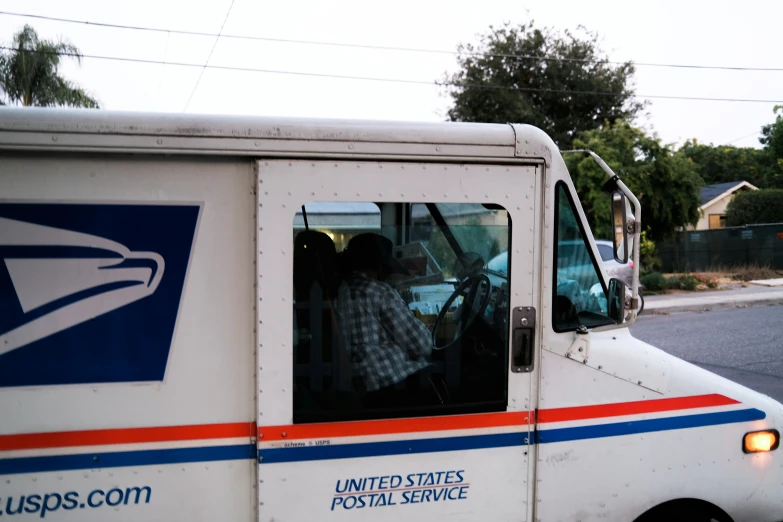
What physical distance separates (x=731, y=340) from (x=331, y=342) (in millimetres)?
9417

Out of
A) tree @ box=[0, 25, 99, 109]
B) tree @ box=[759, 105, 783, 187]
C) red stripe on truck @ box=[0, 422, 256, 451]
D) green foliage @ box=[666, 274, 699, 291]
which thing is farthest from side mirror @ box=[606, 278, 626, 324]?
tree @ box=[759, 105, 783, 187]

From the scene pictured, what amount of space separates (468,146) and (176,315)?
1.29m

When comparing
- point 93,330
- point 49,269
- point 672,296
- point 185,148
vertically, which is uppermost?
point 185,148

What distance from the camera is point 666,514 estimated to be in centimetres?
286

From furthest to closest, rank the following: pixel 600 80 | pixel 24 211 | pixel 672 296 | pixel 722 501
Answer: pixel 600 80 < pixel 672 296 < pixel 722 501 < pixel 24 211

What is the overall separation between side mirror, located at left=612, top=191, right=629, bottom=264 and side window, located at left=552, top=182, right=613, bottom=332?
0.12 meters

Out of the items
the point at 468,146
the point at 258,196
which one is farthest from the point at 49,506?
the point at 468,146

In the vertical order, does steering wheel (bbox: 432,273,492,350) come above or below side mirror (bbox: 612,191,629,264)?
below

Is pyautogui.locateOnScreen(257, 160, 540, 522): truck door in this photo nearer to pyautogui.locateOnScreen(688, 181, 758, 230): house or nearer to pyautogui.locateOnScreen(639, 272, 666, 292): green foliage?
pyautogui.locateOnScreen(639, 272, 666, 292): green foliage

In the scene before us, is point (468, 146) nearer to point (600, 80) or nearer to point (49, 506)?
point (49, 506)

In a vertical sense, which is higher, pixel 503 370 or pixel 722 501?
pixel 503 370

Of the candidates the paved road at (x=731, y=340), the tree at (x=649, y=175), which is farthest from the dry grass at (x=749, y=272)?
the paved road at (x=731, y=340)

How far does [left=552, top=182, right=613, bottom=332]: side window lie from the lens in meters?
2.71

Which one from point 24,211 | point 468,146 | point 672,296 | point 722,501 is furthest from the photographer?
point 672,296
